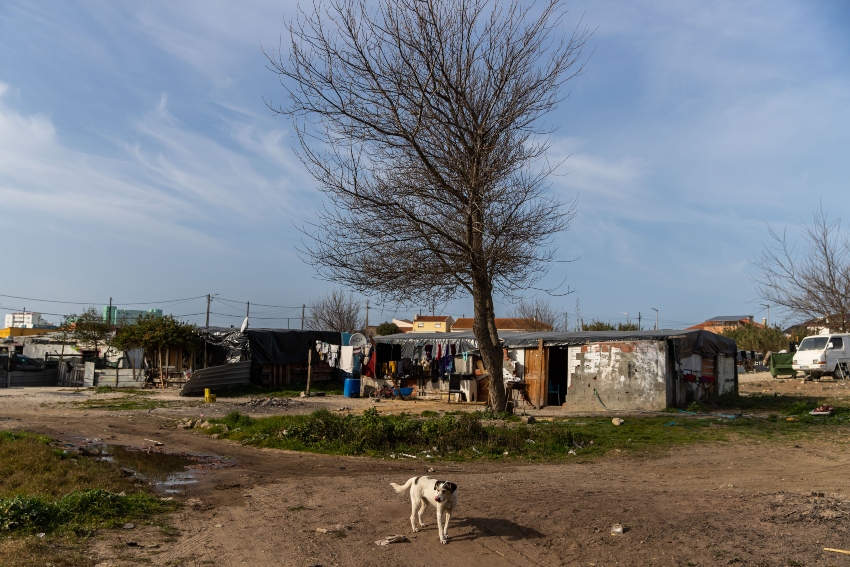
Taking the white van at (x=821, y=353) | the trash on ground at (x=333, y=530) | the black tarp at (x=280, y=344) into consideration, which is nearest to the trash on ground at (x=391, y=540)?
the trash on ground at (x=333, y=530)

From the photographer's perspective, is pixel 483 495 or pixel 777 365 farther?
pixel 777 365

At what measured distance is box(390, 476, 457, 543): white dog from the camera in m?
6.19

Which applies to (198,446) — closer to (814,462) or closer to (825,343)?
(814,462)

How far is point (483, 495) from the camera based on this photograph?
8.05 meters

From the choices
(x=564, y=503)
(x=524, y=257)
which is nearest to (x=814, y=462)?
(x=564, y=503)

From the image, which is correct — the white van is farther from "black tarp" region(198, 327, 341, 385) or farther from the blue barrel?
"black tarp" region(198, 327, 341, 385)

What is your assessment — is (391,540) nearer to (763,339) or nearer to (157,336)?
(157,336)

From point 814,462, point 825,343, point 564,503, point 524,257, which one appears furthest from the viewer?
point 825,343

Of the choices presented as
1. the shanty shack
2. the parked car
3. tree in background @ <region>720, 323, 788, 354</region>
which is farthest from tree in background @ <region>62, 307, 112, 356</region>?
tree in background @ <region>720, 323, 788, 354</region>

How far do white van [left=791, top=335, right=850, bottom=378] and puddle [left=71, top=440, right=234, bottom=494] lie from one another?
86.3 feet

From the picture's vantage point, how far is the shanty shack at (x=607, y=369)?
19.0 m

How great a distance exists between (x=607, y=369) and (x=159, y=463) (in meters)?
12.8

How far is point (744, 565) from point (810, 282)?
2726 centimetres

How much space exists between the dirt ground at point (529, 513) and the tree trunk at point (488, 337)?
4959mm
